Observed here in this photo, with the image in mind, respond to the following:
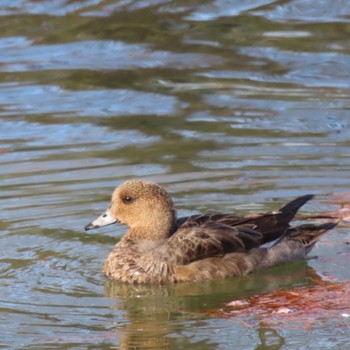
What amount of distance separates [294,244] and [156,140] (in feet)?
12.0

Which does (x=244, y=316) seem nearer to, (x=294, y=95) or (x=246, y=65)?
(x=294, y=95)

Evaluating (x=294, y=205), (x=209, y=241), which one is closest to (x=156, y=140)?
(x=294, y=205)

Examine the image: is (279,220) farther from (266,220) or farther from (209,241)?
(209,241)

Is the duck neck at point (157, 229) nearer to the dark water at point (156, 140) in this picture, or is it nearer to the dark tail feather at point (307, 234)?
the dark water at point (156, 140)

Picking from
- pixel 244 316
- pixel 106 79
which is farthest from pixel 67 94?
pixel 244 316

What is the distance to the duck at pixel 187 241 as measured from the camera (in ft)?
35.5

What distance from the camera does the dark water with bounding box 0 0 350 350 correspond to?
32.0ft

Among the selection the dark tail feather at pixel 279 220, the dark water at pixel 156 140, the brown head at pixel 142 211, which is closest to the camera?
the dark water at pixel 156 140

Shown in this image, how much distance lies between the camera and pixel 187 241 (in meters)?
10.9

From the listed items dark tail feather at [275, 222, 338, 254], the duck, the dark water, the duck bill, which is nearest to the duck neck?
the duck

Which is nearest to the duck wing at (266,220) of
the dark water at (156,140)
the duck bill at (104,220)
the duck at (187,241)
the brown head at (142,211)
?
the duck at (187,241)

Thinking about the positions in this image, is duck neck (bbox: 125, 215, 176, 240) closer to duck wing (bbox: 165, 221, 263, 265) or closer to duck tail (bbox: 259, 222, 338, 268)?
duck wing (bbox: 165, 221, 263, 265)

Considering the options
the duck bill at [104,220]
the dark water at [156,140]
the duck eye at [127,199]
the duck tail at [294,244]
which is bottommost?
the duck tail at [294,244]

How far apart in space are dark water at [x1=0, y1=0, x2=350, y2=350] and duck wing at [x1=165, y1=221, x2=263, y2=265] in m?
0.27
